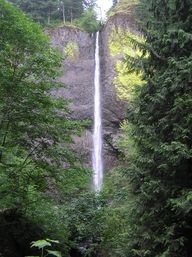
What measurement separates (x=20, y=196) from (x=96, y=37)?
22934mm

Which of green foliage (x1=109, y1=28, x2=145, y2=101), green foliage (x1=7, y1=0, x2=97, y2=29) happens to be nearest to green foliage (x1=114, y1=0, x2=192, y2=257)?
green foliage (x1=109, y1=28, x2=145, y2=101)

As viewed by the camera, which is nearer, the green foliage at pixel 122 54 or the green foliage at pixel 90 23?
the green foliage at pixel 122 54

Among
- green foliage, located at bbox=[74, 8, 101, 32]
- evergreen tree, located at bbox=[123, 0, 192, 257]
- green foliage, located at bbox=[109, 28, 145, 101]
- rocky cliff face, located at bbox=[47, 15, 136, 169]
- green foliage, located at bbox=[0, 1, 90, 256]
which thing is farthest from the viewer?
green foliage, located at bbox=[74, 8, 101, 32]

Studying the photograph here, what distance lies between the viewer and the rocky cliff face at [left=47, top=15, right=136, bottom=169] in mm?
24469

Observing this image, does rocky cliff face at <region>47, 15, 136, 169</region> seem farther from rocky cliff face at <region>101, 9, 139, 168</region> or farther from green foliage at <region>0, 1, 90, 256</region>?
green foliage at <region>0, 1, 90, 256</region>

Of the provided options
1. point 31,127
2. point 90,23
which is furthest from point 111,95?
point 31,127

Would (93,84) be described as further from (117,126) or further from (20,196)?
(20,196)

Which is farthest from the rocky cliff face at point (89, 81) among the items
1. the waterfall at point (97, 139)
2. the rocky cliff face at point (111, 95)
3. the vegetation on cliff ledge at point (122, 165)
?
the vegetation on cliff ledge at point (122, 165)

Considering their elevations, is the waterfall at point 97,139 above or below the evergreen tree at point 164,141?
below

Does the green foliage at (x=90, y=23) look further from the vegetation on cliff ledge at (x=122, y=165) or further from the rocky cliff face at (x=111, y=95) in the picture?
the vegetation on cliff ledge at (x=122, y=165)

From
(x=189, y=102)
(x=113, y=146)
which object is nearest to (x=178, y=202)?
(x=189, y=102)

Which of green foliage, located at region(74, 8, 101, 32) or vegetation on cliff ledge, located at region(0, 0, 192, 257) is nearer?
vegetation on cliff ledge, located at region(0, 0, 192, 257)

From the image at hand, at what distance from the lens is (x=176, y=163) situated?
673 cm

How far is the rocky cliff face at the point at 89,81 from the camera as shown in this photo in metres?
24.5
